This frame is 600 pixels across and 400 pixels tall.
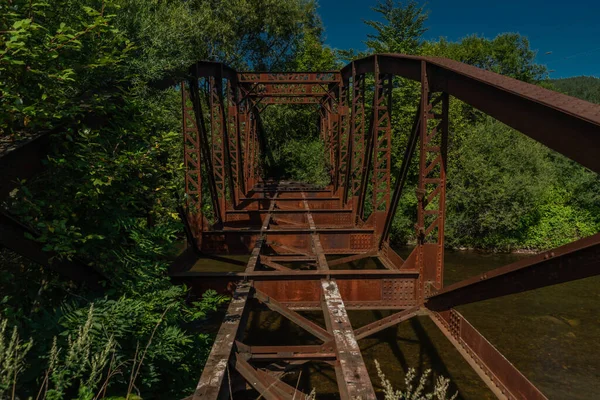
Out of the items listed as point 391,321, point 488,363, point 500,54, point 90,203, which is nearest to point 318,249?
point 391,321

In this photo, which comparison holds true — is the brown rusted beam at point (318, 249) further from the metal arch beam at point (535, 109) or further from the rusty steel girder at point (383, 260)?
the metal arch beam at point (535, 109)

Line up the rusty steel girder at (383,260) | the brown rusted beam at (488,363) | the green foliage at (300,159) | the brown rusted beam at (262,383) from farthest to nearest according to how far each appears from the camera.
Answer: the green foliage at (300,159) → the brown rusted beam at (488,363) → the brown rusted beam at (262,383) → the rusty steel girder at (383,260)

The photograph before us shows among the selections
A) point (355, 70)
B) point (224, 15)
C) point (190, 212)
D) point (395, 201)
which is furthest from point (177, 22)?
point (395, 201)

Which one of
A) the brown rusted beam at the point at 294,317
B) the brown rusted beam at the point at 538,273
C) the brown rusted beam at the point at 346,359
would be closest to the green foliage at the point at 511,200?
the brown rusted beam at the point at 538,273

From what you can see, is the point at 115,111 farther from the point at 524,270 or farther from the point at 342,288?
the point at 524,270

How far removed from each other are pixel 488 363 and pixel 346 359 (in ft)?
6.29

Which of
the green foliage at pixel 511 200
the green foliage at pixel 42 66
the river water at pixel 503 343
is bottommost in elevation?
the river water at pixel 503 343

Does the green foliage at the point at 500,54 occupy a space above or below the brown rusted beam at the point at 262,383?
above

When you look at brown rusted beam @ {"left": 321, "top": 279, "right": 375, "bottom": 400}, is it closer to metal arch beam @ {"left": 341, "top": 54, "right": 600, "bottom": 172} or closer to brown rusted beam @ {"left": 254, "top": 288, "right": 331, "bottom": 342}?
brown rusted beam @ {"left": 254, "top": 288, "right": 331, "bottom": 342}

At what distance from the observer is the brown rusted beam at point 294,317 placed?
173 inches

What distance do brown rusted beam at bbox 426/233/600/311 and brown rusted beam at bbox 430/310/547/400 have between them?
0.32 metres

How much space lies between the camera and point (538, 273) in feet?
11.1

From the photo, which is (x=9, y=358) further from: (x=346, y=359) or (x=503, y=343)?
(x=503, y=343)

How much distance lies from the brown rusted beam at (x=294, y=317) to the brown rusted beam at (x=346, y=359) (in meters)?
0.14
